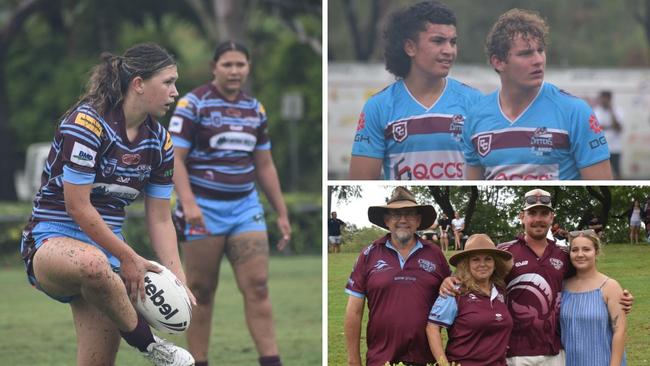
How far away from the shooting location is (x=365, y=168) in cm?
720

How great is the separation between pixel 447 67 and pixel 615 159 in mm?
13513

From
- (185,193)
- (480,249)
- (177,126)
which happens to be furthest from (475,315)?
(177,126)

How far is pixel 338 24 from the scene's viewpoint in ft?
124

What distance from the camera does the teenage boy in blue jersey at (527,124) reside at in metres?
6.89

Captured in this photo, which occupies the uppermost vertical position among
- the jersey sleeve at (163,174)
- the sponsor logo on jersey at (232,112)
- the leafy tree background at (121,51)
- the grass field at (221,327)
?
the leafy tree background at (121,51)

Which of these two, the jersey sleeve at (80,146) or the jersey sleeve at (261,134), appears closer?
the jersey sleeve at (80,146)

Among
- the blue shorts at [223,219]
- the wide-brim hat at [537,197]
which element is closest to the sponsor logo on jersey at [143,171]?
the wide-brim hat at [537,197]

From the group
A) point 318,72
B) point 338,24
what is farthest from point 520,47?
point 338,24

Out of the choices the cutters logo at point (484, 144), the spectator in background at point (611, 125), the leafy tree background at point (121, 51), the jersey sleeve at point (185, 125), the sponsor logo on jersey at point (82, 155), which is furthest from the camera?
the leafy tree background at point (121, 51)

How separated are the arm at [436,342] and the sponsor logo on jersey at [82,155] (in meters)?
1.69

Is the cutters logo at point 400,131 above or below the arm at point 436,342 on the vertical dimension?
above

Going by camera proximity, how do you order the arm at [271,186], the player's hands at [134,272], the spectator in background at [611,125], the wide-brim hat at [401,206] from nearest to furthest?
the player's hands at [134,272] → the wide-brim hat at [401,206] → the arm at [271,186] → the spectator in background at [611,125]

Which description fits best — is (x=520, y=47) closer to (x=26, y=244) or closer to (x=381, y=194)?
(x=381, y=194)

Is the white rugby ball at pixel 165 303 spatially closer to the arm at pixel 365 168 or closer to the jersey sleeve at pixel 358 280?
the jersey sleeve at pixel 358 280
